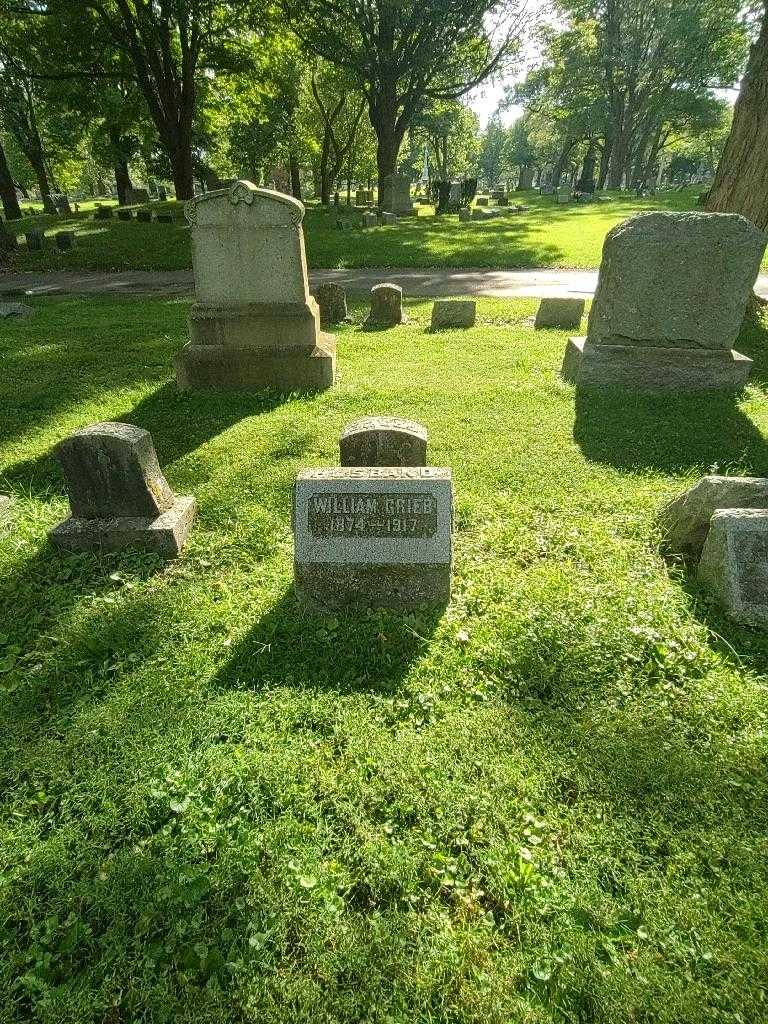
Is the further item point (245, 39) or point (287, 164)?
point (287, 164)

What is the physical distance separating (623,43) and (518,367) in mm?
42366

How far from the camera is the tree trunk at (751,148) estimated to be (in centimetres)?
765

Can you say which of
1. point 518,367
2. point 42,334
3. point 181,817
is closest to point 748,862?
point 181,817

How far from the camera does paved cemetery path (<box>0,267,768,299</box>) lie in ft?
40.2

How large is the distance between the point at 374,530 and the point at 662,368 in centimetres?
498

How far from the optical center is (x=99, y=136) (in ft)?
89.1

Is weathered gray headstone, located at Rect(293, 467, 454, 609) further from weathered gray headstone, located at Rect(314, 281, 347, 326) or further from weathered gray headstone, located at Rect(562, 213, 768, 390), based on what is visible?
weathered gray headstone, located at Rect(314, 281, 347, 326)

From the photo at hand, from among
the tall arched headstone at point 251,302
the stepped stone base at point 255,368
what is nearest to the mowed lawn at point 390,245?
the tall arched headstone at point 251,302

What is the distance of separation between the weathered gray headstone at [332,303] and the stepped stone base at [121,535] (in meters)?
7.09

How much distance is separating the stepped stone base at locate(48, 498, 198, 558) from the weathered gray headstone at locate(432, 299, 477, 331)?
22.9ft

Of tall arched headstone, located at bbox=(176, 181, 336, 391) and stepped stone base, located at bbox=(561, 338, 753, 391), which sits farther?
stepped stone base, located at bbox=(561, 338, 753, 391)

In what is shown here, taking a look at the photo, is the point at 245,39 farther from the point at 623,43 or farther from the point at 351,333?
the point at 623,43

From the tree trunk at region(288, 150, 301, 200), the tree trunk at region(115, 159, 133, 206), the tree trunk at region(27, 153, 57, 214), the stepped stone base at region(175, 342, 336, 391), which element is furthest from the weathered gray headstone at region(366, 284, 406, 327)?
the tree trunk at region(115, 159, 133, 206)

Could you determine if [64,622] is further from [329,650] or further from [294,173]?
[294,173]
